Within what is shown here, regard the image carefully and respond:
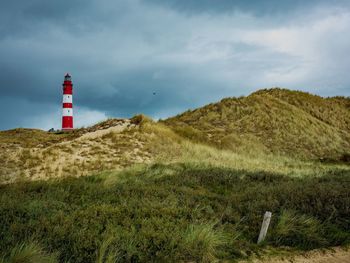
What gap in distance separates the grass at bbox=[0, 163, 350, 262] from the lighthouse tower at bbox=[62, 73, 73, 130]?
30.9m

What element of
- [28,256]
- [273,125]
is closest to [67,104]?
[273,125]

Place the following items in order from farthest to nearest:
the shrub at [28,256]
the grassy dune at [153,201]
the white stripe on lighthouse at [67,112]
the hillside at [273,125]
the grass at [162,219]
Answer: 1. the white stripe on lighthouse at [67,112]
2. the hillside at [273,125]
3. the grassy dune at [153,201]
4. the grass at [162,219]
5. the shrub at [28,256]

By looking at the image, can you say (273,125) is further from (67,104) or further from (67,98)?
(67,98)

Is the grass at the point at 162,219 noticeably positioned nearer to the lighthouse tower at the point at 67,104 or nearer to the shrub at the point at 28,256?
the shrub at the point at 28,256

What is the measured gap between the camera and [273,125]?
35.8 meters

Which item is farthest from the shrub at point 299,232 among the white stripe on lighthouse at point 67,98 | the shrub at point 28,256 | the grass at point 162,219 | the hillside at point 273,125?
the white stripe on lighthouse at point 67,98

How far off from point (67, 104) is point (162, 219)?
39132 millimetres

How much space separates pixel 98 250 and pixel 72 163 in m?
11.6

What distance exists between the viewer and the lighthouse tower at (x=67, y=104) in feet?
147

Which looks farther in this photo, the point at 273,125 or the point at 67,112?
the point at 67,112

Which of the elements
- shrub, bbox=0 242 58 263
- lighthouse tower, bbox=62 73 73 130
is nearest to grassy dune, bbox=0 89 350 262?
shrub, bbox=0 242 58 263

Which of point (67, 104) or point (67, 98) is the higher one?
point (67, 98)

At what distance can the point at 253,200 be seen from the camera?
1189 centimetres

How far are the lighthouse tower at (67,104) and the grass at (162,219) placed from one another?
30.9 m
